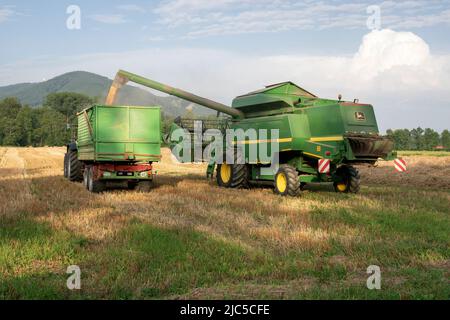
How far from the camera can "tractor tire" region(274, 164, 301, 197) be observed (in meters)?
13.1

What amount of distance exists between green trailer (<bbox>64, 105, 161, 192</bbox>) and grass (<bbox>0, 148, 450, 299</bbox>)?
7.69ft

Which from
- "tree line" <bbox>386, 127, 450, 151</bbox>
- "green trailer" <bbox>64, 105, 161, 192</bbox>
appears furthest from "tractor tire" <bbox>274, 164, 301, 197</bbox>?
"tree line" <bbox>386, 127, 450, 151</bbox>

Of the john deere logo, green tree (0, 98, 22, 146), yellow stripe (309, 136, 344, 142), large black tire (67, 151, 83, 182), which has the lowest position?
large black tire (67, 151, 83, 182)

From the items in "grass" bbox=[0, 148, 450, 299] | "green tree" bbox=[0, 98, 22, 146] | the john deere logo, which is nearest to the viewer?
"grass" bbox=[0, 148, 450, 299]

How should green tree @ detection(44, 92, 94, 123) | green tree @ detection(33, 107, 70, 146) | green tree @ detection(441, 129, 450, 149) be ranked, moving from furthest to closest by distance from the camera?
green tree @ detection(44, 92, 94, 123)
green tree @ detection(441, 129, 450, 149)
green tree @ detection(33, 107, 70, 146)

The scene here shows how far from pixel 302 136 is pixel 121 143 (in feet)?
16.6

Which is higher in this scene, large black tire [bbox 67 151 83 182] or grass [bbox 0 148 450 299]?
large black tire [bbox 67 151 83 182]

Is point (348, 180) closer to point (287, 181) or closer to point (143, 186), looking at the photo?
point (287, 181)

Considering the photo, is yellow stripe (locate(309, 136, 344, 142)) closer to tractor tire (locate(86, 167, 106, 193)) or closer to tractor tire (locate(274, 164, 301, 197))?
tractor tire (locate(274, 164, 301, 197))

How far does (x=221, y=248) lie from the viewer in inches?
255

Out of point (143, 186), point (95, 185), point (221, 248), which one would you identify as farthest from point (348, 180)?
point (221, 248)

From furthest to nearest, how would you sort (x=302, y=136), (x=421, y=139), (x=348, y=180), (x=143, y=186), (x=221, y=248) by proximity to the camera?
(x=421, y=139) → (x=348, y=180) → (x=143, y=186) → (x=302, y=136) → (x=221, y=248)

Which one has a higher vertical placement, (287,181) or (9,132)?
(9,132)
